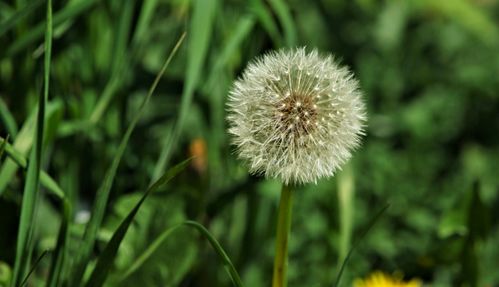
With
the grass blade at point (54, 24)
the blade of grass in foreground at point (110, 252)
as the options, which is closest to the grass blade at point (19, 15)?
the grass blade at point (54, 24)

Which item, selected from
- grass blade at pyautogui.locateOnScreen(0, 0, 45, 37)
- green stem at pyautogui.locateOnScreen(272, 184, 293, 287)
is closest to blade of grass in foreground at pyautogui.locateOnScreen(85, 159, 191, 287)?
green stem at pyautogui.locateOnScreen(272, 184, 293, 287)

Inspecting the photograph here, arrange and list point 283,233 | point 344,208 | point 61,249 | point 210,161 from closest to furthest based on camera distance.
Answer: point 283,233 → point 61,249 → point 344,208 → point 210,161

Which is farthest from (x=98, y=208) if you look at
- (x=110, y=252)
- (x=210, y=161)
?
(x=210, y=161)

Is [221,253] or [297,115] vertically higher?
[297,115]

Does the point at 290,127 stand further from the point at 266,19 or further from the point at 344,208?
the point at 266,19

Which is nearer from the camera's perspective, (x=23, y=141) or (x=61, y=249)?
(x=61, y=249)

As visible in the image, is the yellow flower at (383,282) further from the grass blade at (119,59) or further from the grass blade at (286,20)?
the grass blade at (119,59)

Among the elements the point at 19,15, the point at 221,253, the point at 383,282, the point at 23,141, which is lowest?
the point at 383,282
